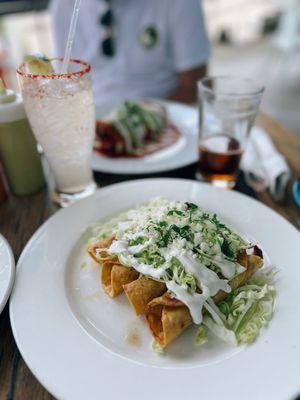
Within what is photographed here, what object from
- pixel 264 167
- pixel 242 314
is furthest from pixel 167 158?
pixel 242 314

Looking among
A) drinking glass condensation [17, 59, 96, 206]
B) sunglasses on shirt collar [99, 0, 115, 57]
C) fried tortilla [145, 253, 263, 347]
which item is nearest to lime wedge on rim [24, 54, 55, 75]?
drinking glass condensation [17, 59, 96, 206]

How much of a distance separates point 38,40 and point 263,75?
299cm

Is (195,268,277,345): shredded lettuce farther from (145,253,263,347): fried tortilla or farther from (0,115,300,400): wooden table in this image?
(0,115,300,400): wooden table

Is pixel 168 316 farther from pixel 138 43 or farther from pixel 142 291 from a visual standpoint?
pixel 138 43

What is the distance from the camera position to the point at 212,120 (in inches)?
48.9

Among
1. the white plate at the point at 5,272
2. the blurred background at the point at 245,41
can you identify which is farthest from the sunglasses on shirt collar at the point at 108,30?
the blurred background at the point at 245,41

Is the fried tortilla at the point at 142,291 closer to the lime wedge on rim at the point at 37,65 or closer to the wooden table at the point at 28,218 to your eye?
the wooden table at the point at 28,218

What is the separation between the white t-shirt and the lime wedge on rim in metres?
0.93

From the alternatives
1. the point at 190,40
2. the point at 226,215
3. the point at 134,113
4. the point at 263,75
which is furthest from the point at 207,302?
the point at 263,75

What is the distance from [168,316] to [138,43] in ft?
5.44

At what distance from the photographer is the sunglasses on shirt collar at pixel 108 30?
1866 millimetres

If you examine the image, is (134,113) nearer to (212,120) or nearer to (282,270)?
(212,120)

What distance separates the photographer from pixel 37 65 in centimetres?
93

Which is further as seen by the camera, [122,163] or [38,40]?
[38,40]
